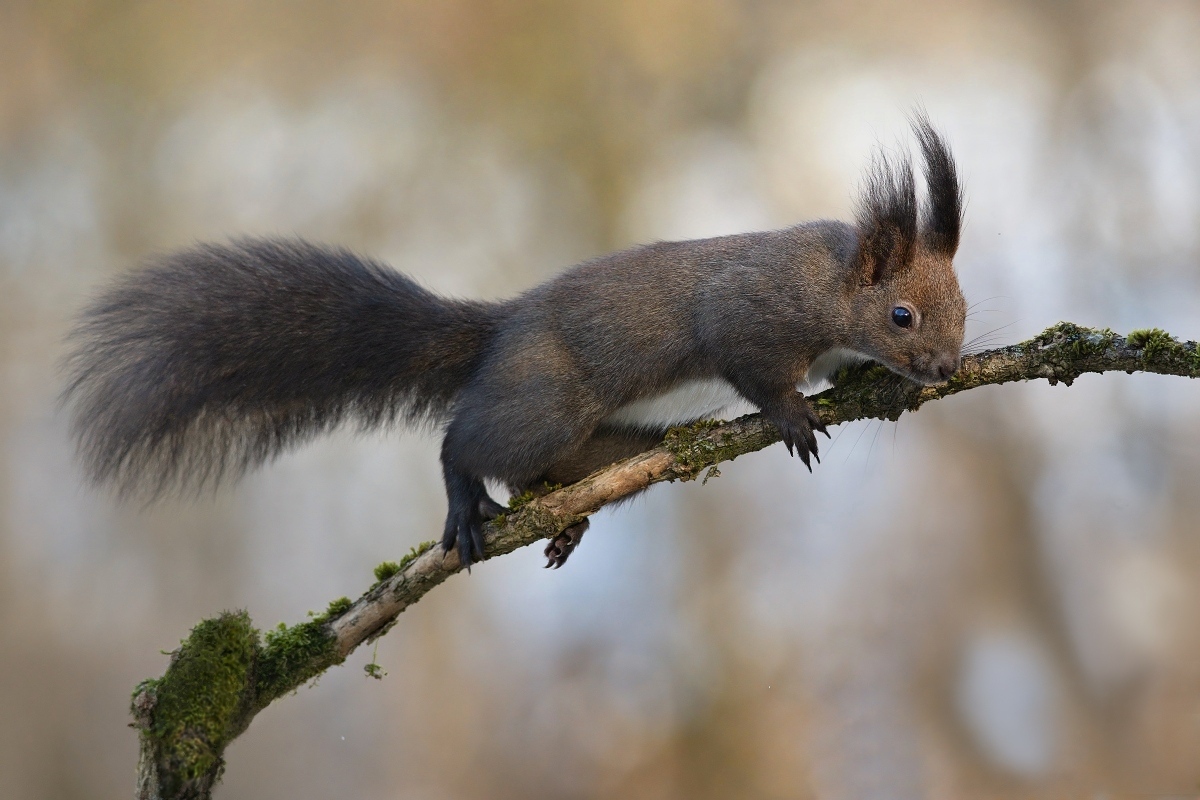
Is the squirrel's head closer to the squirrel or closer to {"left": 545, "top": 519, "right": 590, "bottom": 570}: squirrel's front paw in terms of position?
the squirrel

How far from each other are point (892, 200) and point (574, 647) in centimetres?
269

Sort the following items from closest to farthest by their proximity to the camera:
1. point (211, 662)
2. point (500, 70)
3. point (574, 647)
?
1. point (211, 662)
2. point (574, 647)
3. point (500, 70)

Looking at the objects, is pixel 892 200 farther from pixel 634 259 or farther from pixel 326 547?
pixel 326 547

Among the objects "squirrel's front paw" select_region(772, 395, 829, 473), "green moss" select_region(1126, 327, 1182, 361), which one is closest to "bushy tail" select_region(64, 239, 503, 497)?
"squirrel's front paw" select_region(772, 395, 829, 473)

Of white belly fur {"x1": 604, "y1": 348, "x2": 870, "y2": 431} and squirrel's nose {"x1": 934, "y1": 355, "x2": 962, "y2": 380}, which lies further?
white belly fur {"x1": 604, "y1": 348, "x2": 870, "y2": 431}

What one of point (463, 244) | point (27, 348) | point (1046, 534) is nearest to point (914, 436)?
point (1046, 534)

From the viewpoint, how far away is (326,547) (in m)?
4.68

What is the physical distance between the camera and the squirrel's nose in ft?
8.56

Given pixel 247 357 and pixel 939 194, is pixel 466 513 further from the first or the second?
pixel 939 194

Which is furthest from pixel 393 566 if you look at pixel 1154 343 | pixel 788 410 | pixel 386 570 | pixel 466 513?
pixel 1154 343

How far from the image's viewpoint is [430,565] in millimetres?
2768

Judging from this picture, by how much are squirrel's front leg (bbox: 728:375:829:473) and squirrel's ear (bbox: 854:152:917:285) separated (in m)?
0.41

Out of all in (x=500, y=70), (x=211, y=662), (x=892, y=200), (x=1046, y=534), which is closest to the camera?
(x=211, y=662)

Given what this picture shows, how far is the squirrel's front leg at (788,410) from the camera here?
2.63m
